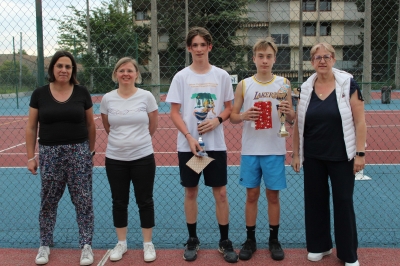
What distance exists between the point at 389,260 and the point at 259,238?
1146mm

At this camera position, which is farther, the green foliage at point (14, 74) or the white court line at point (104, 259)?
the green foliage at point (14, 74)

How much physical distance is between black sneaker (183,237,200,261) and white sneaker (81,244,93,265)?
2.55 ft

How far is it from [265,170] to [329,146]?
1.78 ft

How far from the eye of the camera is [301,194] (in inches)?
224

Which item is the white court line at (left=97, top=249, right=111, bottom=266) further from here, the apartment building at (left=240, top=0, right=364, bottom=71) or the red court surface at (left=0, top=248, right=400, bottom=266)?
the apartment building at (left=240, top=0, right=364, bottom=71)

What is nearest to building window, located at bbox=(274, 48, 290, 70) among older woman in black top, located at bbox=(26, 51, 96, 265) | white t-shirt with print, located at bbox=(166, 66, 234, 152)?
white t-shirt with print, located at bbox=(166, 66, 234, 152)

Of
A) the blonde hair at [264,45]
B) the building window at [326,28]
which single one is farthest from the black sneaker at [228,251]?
the building window at [326,28]

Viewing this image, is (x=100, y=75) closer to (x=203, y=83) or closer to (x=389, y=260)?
(x=203, y=83)

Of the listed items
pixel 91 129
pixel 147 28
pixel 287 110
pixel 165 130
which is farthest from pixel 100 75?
pixel 287 110

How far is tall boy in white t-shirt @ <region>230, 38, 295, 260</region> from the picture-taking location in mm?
3467

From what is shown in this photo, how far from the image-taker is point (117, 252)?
364cm

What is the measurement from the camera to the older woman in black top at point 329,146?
323cm

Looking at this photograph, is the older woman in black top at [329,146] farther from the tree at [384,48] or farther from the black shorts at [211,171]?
the tree at [384,48]

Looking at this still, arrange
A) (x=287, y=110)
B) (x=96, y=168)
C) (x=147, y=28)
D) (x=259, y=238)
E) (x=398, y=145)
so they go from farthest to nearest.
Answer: (x=147, y=28) < (x=398, y=145) < (x=96, y=168) < (x=259, y=238) < (x=287, y=110)
